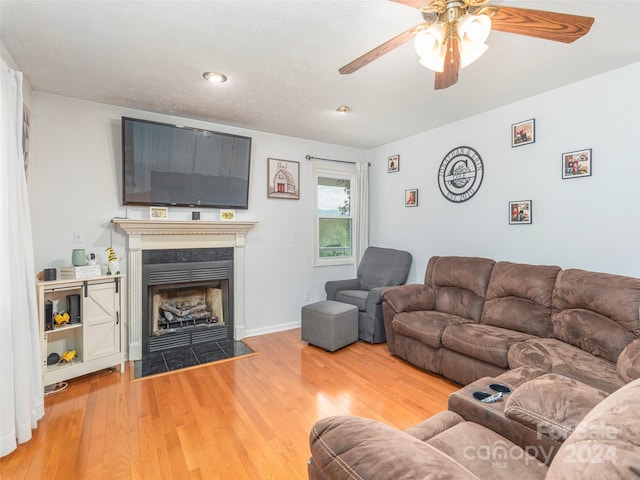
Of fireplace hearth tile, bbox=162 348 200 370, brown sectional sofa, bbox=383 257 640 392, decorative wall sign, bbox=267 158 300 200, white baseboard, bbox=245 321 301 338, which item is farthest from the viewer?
decorative wall sign, bbox=267 158 300 200

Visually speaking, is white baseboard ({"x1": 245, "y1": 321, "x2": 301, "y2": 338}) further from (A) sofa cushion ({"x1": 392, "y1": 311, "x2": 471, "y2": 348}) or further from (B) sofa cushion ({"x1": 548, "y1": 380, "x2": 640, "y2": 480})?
(B) sofa cushion ({"x1": 548, "y1": 380, "x2": 640, "y2": 480})

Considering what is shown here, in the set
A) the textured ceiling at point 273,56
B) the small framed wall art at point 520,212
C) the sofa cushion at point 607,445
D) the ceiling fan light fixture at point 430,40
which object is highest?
the textured ceiling at point 273,56

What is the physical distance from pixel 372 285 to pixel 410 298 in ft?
3.10

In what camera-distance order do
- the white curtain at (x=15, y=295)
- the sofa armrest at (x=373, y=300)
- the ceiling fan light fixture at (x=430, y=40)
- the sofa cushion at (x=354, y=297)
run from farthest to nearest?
the sofa cushion at (x=354, y=297) → the sofa armrest at (x=373, y=300) → the white curtain at (x=15, y=295) → the ceiling fan light fixture at (x=430, y=40)

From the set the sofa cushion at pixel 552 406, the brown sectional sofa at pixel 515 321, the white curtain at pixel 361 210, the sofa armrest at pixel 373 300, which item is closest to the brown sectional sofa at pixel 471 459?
the sofa cushion at pixel 552 406

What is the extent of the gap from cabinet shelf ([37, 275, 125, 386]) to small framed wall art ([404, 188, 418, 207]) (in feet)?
11.1

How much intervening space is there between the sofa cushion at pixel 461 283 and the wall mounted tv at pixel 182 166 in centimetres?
240

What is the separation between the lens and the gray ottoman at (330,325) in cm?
337

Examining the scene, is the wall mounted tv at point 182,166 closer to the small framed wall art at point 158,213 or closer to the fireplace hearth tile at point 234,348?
the small framed wall art at point 158,213

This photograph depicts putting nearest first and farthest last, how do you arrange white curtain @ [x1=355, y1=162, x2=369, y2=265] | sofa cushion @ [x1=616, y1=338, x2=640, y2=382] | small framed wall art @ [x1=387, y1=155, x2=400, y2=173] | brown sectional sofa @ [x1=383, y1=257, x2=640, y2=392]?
sofa cushion @ [x1=616, y1=338, x2=640, y2=382], brown sectional sofa @ [x1=383, y1=257, x2=640, y2=392], small framed wall art @ [x1=387, y1=155, x2=400, y2=173], white curtain @ [x1=355, y1=162, x2=369, y2=265]

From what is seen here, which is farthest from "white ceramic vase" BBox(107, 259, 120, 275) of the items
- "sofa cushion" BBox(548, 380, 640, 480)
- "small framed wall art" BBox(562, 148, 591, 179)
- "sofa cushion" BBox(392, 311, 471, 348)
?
"small framed wall art" BBox(562, 148, 591, 179)

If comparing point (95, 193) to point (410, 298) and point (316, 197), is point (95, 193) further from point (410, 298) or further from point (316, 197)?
point (410, 298)

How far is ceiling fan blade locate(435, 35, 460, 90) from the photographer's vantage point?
4.98 feet

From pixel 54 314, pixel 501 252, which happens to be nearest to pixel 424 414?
pixel 501 252
